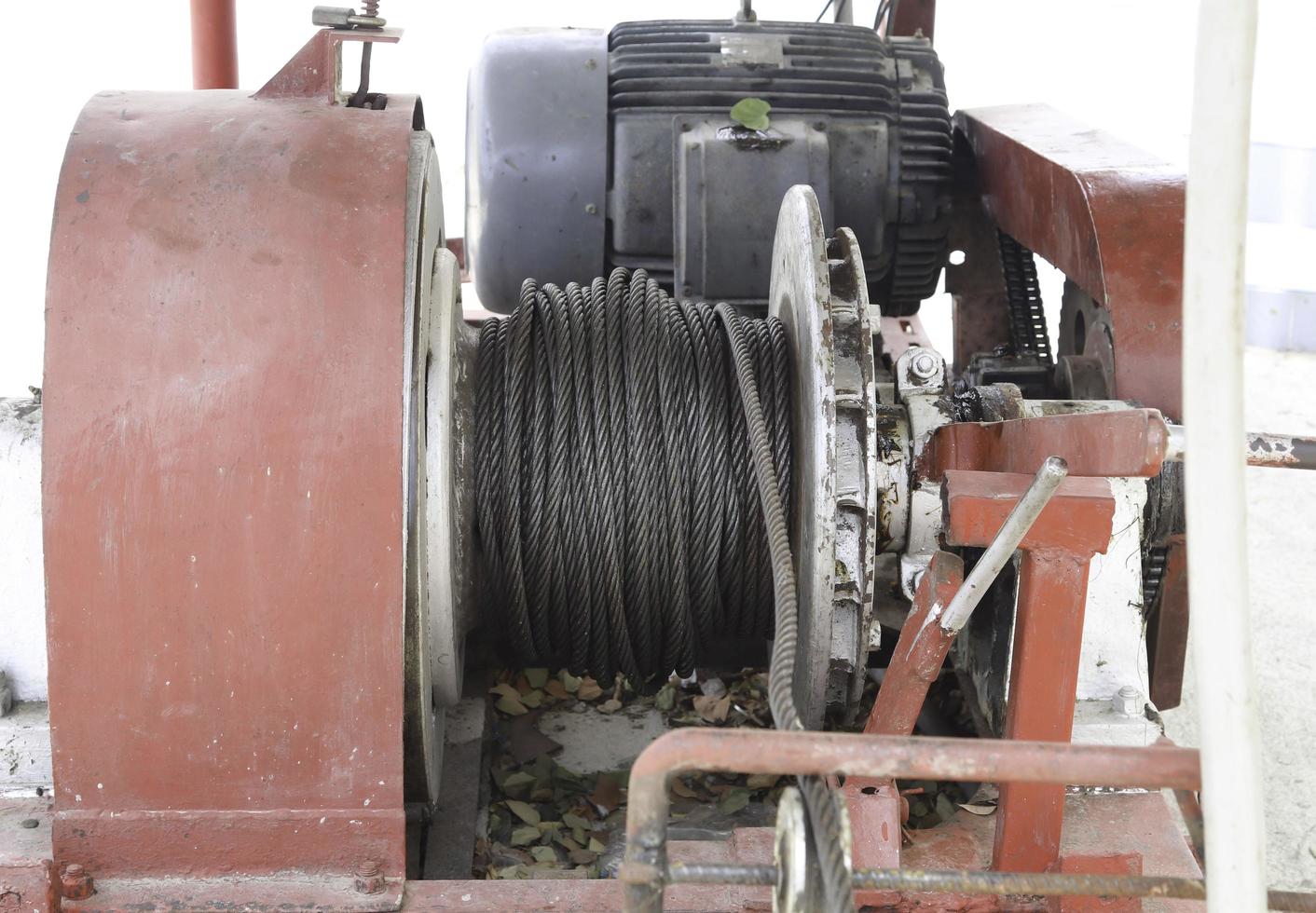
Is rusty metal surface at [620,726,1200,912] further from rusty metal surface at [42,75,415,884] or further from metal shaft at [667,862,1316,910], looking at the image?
rusty metal surface at [42,75,415,884]

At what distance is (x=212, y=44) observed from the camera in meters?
4.38

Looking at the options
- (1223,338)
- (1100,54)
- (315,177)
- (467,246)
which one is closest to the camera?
(1223,338)

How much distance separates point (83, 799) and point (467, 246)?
79.7 inches

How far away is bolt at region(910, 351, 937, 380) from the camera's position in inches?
88.2

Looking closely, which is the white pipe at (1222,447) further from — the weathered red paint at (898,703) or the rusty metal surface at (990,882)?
the weathered red paint at (898,703)

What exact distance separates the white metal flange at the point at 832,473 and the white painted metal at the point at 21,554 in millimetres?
1206

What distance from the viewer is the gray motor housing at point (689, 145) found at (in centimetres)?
312

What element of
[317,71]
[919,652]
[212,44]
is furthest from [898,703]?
[212,44]

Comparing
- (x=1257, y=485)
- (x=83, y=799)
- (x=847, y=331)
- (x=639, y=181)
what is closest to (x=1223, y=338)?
(x=847, y=331)

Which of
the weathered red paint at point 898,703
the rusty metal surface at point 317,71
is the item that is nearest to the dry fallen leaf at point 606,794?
the weathered red paint at point 898,703

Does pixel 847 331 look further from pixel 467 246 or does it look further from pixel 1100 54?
pixel 1100 54

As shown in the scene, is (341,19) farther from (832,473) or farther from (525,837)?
(525,837)

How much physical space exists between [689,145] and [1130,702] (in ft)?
5.37

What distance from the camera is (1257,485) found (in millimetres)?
4789
